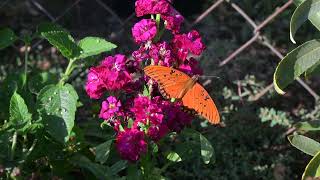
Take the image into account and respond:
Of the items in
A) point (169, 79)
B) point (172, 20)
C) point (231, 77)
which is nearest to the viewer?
point (169, 79)

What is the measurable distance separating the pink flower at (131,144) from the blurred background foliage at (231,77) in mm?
549

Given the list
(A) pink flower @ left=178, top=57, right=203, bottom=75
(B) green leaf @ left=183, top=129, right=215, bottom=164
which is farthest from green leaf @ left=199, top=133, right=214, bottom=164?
(A) pink flower @ left=178, top=57, right=203, bottom=75

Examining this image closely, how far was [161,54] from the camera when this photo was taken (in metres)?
2.00

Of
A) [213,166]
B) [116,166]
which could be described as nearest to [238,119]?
[213,166]

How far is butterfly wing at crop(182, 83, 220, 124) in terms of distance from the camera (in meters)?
1.95

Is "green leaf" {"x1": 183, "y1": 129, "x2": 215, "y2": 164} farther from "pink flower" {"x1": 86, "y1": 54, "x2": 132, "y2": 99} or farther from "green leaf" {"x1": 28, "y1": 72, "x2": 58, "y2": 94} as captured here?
"green leaf" {"x1": 28, "y1": 72, "x2": 58, "y2": 94}

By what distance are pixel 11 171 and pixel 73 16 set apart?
1565 mm

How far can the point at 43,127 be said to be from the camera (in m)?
2.22

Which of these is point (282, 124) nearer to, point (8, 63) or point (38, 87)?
point (38, 87)

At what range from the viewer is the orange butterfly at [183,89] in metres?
1.91

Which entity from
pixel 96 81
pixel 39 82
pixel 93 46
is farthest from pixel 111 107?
pixel 39 82

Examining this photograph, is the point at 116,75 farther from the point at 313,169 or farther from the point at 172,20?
the point at 313,169

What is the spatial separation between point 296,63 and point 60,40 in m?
0.76

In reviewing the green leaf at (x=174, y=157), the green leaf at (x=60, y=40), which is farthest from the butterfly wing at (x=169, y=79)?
the green leaf at (x=60, y=40)
